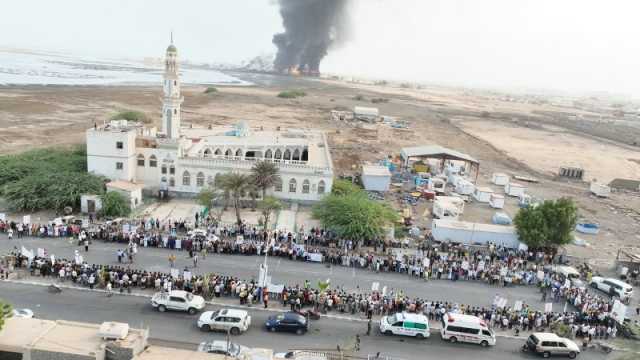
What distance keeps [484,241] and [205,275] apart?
2151 centimetres

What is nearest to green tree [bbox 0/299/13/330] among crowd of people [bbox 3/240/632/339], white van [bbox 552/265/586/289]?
crowd of people [bbox 3/240/632/339]

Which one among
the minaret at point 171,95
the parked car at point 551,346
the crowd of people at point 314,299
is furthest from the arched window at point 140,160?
the parked car at point 551,346

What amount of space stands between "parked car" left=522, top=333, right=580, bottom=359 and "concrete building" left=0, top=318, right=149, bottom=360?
17.5m

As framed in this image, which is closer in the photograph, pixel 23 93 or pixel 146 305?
pixel 146 305

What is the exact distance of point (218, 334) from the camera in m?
23.4

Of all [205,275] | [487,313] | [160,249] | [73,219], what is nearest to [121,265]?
[160,249]

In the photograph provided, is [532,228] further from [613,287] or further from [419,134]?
[419,134]

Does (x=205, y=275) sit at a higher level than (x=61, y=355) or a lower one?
lower

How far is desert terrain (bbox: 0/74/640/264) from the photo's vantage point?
5960 centimetres

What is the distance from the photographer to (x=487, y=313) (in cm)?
2725

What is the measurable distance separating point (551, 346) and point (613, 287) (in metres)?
10.9

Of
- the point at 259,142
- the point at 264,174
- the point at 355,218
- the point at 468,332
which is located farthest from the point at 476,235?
the point at 259,142

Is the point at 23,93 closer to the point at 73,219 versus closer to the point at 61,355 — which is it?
the point at 73,219

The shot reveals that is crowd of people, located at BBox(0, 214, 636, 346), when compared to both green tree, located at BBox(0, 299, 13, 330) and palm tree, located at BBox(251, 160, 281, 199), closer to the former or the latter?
palm tree, located at BBox(251, 160, 281, 199)
